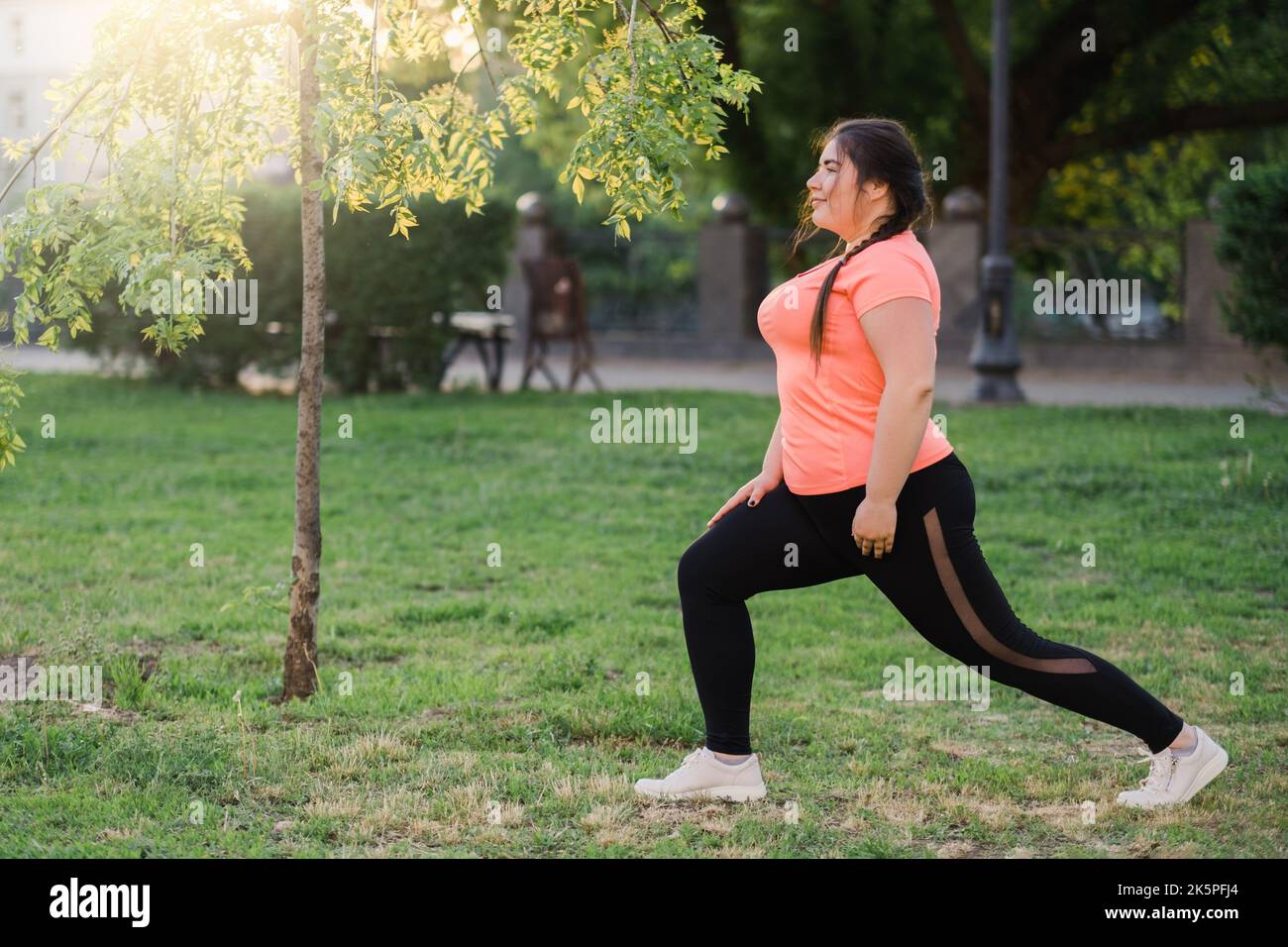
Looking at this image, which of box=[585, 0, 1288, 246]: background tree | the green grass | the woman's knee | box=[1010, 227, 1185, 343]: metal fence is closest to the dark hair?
the woman's knee

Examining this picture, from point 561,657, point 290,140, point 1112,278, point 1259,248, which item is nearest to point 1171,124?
point 1112,278

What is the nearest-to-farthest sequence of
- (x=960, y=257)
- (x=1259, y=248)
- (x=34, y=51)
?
(x=1259, y=248)
(x=960, y=257)
(x=34, y=51)

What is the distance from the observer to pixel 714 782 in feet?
15.7

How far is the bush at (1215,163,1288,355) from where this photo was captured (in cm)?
1202

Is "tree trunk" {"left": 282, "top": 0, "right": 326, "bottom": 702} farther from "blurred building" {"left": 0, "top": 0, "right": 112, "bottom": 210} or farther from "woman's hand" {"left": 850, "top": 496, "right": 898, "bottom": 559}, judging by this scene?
"blurred building" {"left": 0, "top": 0, "right": 112, "bottom": 210}

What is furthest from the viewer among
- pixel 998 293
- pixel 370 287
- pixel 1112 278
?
pixel 1112 278

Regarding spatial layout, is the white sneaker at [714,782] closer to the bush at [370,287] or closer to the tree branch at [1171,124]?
the bush at [370,287]

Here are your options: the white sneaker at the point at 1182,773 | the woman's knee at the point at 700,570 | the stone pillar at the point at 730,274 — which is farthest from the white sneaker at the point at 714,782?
the stone pillar at the point at 730,274

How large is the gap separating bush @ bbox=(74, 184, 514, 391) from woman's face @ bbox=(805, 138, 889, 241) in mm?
11004

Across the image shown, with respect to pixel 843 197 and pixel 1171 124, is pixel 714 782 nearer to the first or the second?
pixel 843 197

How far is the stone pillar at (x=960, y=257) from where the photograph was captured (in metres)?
20.8

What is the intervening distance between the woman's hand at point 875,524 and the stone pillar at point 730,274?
59.8 feet

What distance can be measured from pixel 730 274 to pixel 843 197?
1834cm
